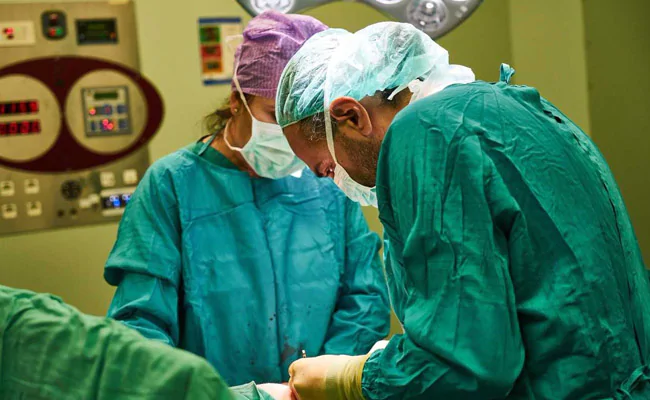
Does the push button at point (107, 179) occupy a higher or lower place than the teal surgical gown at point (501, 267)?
lower

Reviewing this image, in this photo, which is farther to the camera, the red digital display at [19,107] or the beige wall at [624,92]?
the beige wall at [624,92]

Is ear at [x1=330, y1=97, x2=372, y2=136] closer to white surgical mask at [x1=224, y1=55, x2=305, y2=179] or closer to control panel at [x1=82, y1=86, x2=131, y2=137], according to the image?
white surgical mask at [x1=224, y1=55, x2=305, y2=179]

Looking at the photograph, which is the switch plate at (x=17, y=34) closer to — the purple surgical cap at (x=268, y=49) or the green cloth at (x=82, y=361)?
the purple surgical cap at (x=268, y=49)

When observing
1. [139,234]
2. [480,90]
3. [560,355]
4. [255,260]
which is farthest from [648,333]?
[139,234]

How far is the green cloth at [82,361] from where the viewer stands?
0.69 metres

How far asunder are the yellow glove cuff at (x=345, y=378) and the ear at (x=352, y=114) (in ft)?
1.32

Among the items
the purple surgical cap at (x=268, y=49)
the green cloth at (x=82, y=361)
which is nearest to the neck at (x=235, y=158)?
the purple surgical cap at (x=268, y=49)

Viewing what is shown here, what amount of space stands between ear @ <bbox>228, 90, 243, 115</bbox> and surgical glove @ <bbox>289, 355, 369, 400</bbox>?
848 millimetres

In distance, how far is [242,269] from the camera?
6.48ft

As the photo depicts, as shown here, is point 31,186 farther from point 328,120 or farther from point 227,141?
point 328,120

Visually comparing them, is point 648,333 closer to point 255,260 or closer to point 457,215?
point 457,215

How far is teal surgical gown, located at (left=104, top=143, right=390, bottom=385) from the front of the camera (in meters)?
1.87

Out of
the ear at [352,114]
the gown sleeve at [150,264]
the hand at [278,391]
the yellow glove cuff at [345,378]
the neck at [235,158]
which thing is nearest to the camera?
the yellow glove cuff at [345,378]

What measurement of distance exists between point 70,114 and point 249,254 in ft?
3.97
